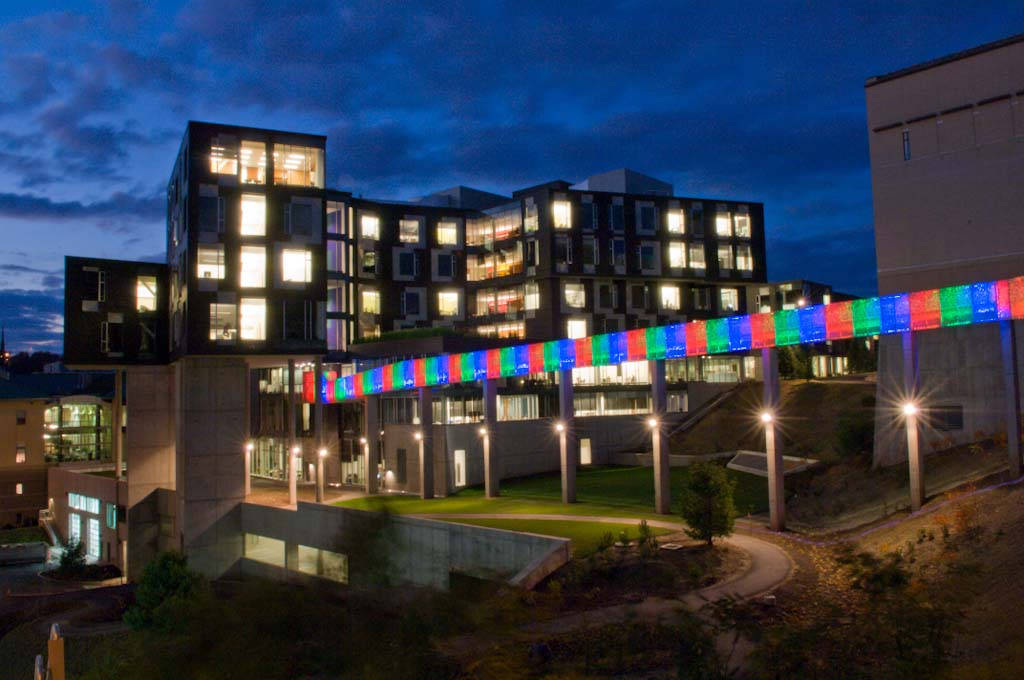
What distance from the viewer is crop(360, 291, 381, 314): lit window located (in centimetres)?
7969

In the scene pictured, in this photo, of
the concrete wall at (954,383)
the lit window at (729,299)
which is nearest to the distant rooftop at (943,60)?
the concrete wall at (954,383)

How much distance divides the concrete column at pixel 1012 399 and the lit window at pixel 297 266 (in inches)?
1495

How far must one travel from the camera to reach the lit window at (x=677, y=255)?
81.4 metres

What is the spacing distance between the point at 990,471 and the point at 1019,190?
40.6 feet

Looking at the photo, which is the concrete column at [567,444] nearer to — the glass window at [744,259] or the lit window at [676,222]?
the lit window at [676,222]

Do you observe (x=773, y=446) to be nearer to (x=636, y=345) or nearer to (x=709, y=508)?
(x=709, y=508)

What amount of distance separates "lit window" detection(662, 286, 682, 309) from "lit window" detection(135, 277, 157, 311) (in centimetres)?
4739

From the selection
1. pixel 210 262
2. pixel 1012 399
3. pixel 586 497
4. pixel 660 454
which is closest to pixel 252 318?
pixel 210 262

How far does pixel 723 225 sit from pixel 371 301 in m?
36.5

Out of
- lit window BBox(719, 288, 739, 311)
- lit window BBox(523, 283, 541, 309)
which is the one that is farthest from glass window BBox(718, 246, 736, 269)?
lit window BBox(523, 283, 541, 309)

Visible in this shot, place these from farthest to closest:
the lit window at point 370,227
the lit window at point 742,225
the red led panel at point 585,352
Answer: the lit window at point 742,225 → the lit window at point 370,227 → the red led panel at point 585,352

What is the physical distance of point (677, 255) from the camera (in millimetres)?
81625

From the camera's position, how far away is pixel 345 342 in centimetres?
7625

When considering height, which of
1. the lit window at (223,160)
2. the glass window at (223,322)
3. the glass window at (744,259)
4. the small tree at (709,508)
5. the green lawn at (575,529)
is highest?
the lit window at (223,160)
